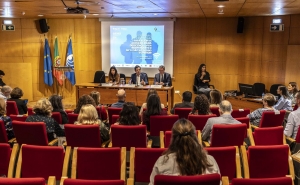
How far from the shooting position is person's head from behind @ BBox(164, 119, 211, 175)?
232cm

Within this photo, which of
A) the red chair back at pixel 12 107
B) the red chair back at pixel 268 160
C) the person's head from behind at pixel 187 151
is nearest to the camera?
the person's head from behind at pixel 187 151

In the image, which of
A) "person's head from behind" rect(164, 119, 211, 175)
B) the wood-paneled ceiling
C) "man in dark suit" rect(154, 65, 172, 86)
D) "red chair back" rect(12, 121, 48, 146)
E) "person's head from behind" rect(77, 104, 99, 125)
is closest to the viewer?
"person's head from behind" rect(164, 119, 211, 175)

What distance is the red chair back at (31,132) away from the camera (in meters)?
3.87

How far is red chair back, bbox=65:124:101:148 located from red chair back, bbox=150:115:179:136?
3.25 ft

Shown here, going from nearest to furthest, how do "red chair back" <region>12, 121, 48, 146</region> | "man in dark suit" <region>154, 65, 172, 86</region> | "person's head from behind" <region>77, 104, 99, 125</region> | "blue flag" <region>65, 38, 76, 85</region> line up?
"red chair back" <region>12, 121, 48, 146</region>, "person's head from behind" <region>77, 104, 99, 125</region>, "man in dark suit" <region>154, 65, 172, 86</region>, "blue flag" <region>65, 38, 76, 85</region>

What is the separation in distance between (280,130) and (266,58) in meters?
6.73

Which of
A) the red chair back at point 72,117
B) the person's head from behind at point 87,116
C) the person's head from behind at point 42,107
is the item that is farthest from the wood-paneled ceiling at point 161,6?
the person's head from behind at point 87,116

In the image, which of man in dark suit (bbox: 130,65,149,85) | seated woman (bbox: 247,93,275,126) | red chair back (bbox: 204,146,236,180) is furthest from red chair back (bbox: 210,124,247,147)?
man in dark suit (bbox: 130,65,149,85)

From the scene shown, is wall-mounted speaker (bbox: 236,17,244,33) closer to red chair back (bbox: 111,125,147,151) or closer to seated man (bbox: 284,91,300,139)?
seated man (bbox: 284,91,300,139)

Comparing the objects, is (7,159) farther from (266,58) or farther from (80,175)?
(266,58)

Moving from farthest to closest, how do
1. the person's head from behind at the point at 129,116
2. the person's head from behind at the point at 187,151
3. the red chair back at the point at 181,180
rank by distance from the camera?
the person's head from behind at the point at 129,116, the person's head from behind at the point at 187,151, the red chair back at the point at 181,180

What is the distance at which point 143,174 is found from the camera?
3.18 meters

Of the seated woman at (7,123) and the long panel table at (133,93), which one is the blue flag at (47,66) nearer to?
the long panel table at (133,93)

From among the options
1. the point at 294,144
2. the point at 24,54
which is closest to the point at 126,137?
the point at 294,144
